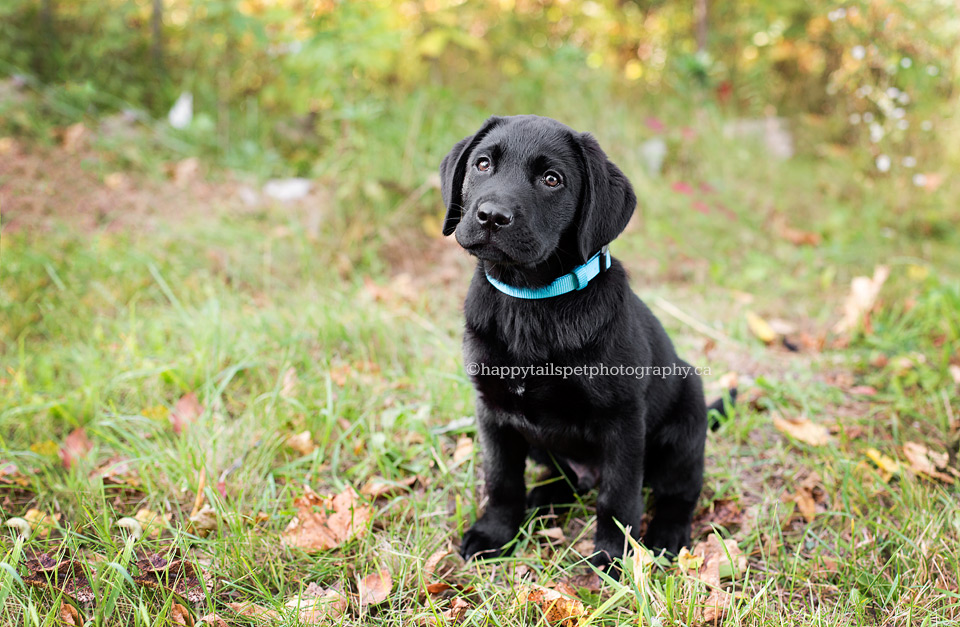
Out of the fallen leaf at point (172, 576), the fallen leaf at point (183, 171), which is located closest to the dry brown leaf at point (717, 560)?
the fallen leaf at point (172, 576)

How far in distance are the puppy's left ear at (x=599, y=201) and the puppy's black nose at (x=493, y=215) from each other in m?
0.26

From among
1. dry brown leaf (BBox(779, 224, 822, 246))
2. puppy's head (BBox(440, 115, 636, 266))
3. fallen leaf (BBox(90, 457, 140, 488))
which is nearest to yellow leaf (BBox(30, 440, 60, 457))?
fallen leaf (BBox(90, 457, 140, 488))

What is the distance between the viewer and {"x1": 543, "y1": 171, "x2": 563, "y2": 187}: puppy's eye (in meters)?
2.01

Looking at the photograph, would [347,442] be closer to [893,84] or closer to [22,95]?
[22,95]

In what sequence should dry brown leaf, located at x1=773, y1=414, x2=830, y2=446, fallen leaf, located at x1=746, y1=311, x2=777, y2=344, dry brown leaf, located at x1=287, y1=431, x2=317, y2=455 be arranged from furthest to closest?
fallen leaf, located at x1=746, y1=311, x2=777, y2=344 < dry brown leaf, located at x1=773, y1=414, x2=830, y2=446 < dry brown leaf, located at x1=287, y1=431, x2=317, y2=455

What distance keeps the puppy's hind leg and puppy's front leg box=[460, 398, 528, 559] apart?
46 cm

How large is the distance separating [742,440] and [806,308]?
70.9 inches

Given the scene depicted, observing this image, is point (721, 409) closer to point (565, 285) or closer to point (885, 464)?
point (885, 464)

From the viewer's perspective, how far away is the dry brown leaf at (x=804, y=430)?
8.78ft

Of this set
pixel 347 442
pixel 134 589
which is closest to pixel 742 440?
pixel 347 442

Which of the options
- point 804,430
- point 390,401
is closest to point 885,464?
point 804,430

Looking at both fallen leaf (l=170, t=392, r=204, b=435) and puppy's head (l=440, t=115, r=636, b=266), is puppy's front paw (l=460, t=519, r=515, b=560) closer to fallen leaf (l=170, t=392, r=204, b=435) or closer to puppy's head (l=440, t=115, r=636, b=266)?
puppy's head (l=440, t=115, r=636, b=266)

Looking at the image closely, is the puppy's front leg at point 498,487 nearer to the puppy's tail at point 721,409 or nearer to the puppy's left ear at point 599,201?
the puppy's left ear at point 599,201

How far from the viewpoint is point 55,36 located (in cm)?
551
